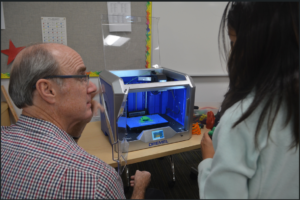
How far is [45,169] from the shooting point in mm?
549

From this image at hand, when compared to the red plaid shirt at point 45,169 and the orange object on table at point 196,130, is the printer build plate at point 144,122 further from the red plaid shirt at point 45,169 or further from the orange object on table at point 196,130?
the red plaid shirt at point 45,169

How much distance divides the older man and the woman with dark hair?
0.38 metres

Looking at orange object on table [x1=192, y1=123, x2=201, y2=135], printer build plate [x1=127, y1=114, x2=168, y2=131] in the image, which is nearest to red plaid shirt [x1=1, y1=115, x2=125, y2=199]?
printer build plate [x1=127, y1=114, x2=168, y2=131]

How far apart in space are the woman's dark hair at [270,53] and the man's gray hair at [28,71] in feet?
2.10

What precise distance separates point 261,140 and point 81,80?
26.8 inches

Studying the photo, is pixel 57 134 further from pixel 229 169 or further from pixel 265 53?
pixel 265 53

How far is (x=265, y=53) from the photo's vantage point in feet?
1.59

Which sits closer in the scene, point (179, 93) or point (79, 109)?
point (79, 109)

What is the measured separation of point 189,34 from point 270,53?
146 centimetres

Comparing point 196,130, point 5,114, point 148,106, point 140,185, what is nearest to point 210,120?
point 196,130

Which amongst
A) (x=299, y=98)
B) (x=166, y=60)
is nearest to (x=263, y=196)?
(x=299, y=98)

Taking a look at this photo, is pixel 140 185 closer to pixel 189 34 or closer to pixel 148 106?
pixel 148 106

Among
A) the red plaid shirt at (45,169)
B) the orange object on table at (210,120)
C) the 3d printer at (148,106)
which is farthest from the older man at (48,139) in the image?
the orange object on table at (210,120)

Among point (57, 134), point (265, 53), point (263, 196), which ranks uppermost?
point (265, 53)
